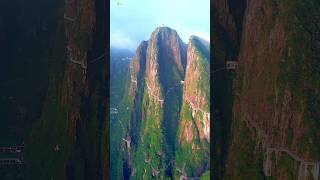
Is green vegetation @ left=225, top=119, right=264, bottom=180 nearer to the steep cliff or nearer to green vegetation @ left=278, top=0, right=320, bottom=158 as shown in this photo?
the steep cliff

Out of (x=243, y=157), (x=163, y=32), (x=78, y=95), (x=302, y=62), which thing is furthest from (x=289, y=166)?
(x=78, y=95)

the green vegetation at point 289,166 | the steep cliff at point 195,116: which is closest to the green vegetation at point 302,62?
the green vegetation at point 289,166

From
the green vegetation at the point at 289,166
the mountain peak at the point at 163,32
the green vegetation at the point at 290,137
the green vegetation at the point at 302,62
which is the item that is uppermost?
the mountain peak at the point at 163,32

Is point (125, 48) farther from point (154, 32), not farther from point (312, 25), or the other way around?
point (312, 25)

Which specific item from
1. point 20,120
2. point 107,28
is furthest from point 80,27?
point 20,120

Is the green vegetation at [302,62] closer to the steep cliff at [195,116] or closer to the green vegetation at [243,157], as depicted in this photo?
the green vegetation at [243,157]

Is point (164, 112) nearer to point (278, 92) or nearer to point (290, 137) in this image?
point (278, 92)
